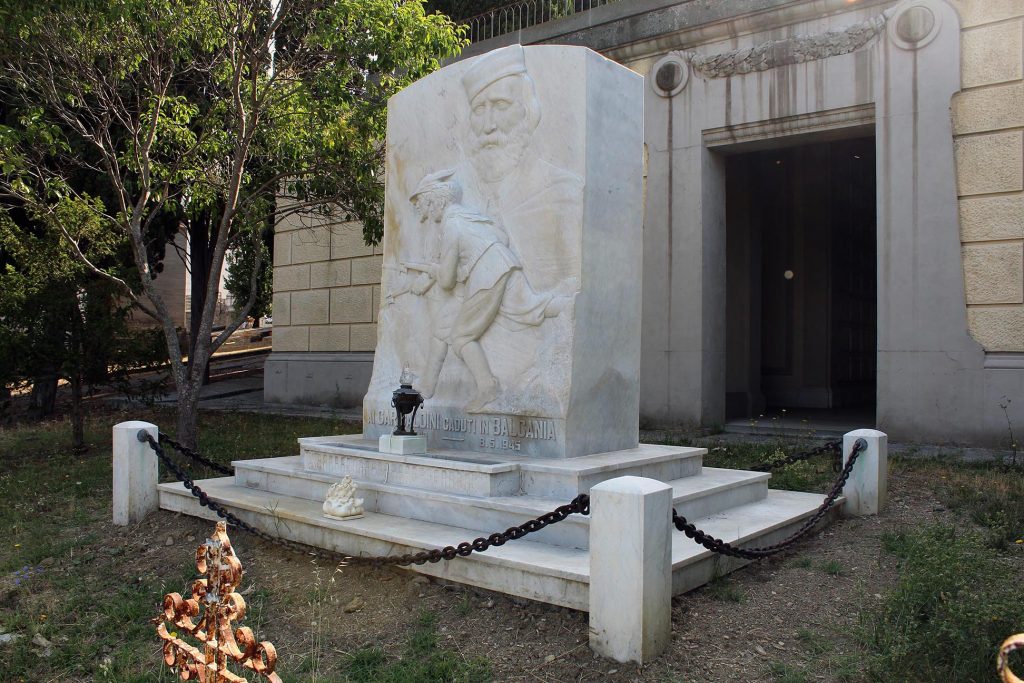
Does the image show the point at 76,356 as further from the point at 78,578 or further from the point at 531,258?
the point at 531,258

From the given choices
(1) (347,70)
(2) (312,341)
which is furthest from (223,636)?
(2) (312,341)

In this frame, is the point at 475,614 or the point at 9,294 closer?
the point at 475,614

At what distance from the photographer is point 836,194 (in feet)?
60.2

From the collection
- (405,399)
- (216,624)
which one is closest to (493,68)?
(405,399)

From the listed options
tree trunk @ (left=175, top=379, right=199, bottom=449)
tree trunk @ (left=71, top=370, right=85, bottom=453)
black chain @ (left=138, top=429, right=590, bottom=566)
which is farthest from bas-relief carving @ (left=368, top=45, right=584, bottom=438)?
tree trunk @ (left=71, top=370, right=85, bottom=453)

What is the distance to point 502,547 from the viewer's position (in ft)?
17.2

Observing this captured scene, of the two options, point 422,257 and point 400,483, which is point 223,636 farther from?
point 422,257

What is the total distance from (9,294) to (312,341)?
23.2 ft

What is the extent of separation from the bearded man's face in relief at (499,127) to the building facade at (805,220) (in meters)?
1.31

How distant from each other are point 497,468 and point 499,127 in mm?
3076

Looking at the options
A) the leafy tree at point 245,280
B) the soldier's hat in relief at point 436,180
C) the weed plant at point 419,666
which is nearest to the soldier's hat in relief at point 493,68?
the soldier's hat in relief at point 436,180

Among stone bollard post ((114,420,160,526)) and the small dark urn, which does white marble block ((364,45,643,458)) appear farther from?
stone bollard post ((114,420,160,526))

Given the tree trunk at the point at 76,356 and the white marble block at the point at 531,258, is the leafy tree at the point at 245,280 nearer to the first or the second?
the tree trunk at the point at 76,356

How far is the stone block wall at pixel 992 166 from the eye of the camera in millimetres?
10047
